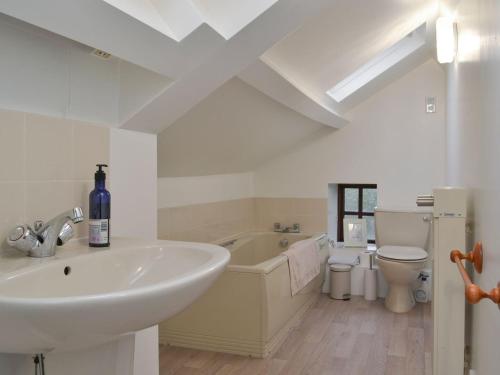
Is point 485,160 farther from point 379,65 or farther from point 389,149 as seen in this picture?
point 389,149

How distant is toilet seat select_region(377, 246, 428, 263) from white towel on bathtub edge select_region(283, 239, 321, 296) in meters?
0.55

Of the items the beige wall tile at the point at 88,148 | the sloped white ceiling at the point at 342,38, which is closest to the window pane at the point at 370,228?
the sloped white ceiling at the point at 342,38

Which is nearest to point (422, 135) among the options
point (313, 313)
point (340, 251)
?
point (340, 251)

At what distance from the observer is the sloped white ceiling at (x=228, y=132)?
2801 mm

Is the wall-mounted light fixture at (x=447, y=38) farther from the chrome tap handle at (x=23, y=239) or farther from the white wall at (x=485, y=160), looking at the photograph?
the chrome tap handle at (x=23, y=239)

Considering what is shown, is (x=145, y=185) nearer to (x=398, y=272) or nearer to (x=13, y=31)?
(x=13, y=31)

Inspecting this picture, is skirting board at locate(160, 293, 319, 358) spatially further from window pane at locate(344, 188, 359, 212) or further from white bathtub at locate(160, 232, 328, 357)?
window pane at locate(344, 188, 359, 212)

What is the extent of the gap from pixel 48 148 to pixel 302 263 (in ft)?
8.16

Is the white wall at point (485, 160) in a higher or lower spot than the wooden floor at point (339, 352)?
higher

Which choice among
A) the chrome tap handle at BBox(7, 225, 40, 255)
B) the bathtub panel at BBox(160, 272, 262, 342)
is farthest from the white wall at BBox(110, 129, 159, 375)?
the bathtub panel at BBox(160, 272, 262, 342)

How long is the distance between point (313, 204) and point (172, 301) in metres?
3.82

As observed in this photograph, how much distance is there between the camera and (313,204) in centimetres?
475

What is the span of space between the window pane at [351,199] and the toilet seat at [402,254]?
0.86 meters

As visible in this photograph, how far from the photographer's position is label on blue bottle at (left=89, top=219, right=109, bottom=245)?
4.86 feet
